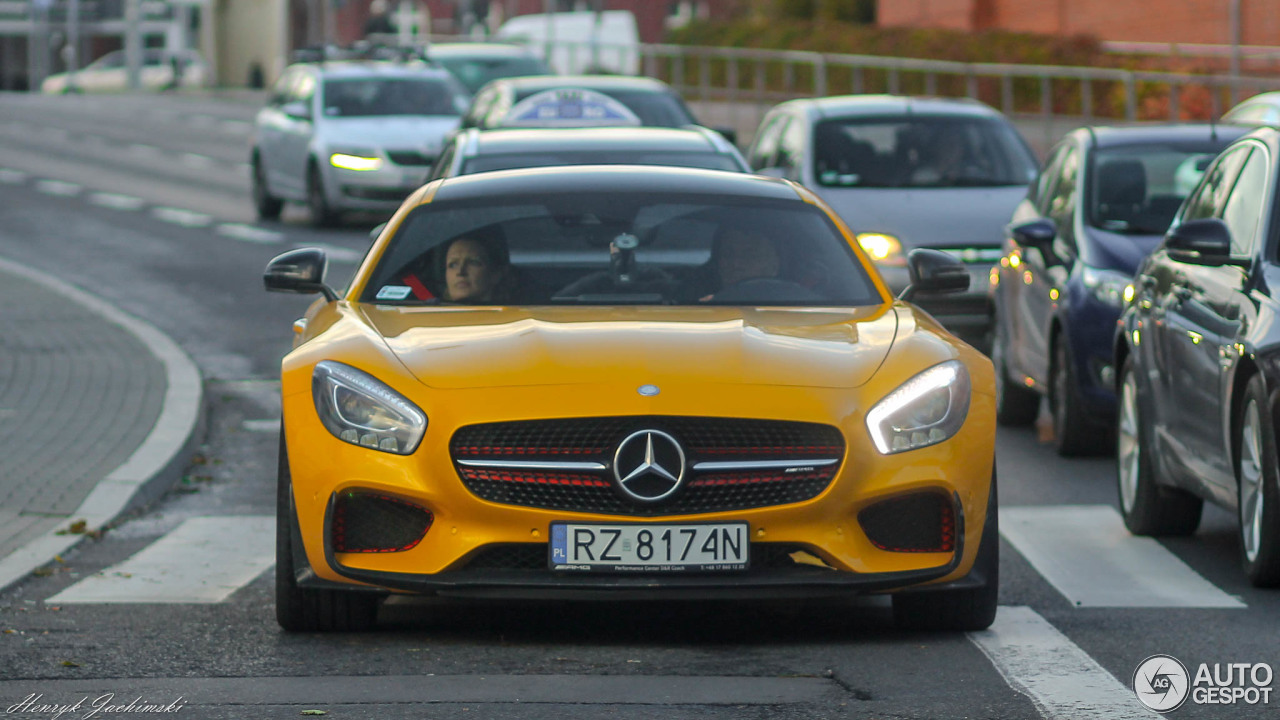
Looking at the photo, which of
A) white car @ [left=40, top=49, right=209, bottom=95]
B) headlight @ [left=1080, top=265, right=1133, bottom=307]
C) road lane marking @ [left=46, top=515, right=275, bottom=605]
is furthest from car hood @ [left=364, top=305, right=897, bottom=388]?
white car @ [left=40, top=49, right=209, bottom=95]

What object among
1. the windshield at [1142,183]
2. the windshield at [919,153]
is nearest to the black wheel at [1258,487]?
the windshield at [1142,183]

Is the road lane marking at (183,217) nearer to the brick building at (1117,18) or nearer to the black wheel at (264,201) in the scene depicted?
the black wheel at (264,201)

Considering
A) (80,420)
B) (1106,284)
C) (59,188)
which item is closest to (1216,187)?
(1106,284)

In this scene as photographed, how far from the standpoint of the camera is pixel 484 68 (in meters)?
34.2

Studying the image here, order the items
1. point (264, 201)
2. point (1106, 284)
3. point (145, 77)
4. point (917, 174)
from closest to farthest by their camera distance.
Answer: point (1106, 284), point (917, 174), point (264, 201), point (145, 77)

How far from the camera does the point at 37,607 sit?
7.57 m

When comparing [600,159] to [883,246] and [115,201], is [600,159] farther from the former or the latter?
[115,201]

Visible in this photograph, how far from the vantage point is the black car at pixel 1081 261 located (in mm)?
11383

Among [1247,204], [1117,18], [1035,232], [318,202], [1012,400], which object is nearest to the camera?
[1247,204]

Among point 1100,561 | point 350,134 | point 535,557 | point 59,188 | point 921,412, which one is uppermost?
point 921,412

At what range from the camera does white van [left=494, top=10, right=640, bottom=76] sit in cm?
4925

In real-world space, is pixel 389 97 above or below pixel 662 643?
above

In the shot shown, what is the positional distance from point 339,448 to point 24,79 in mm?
98227

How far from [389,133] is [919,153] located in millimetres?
10176
